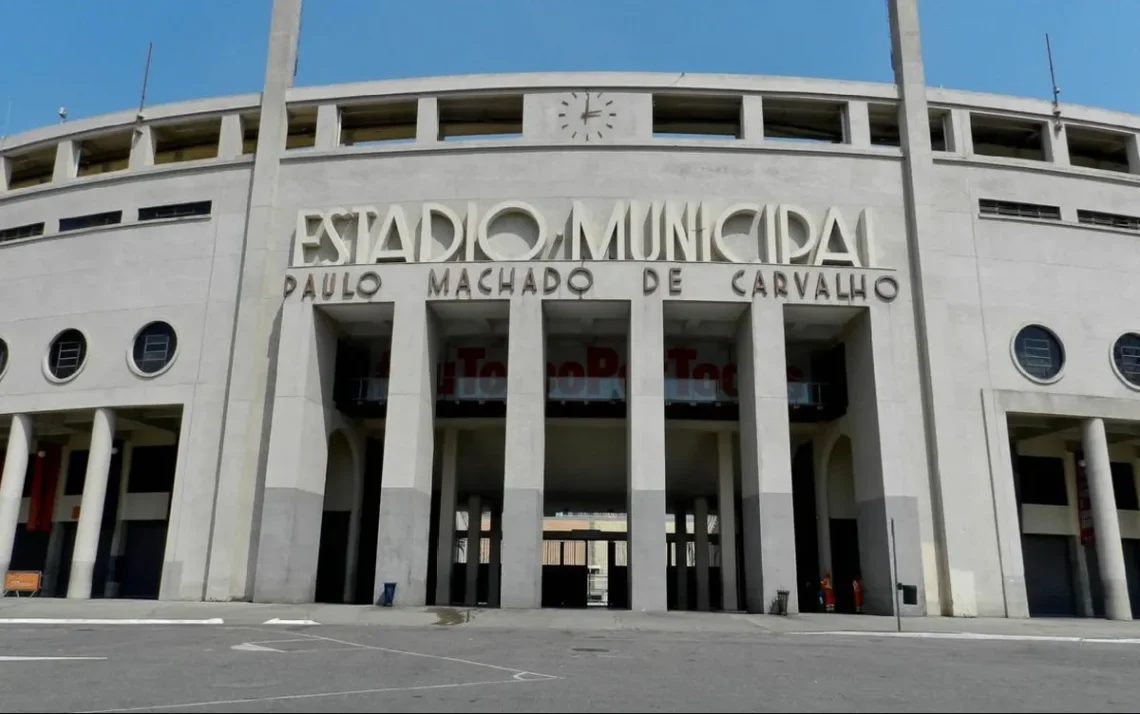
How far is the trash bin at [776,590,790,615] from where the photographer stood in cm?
2503

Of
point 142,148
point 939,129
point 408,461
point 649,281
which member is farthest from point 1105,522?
point 142,148

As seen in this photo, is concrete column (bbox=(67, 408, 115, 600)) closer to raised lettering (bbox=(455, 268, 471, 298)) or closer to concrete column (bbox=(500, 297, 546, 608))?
raised lettering (bbox=(455, 268, 471, 298))

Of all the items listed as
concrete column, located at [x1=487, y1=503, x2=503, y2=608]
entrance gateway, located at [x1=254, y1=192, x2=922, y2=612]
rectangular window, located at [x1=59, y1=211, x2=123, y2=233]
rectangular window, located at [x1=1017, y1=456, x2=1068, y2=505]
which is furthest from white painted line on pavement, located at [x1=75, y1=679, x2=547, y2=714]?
rectangular window, located at [x1=59, y1=211, x2=123, y2=233]

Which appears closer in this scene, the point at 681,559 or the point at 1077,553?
the point at 1077,553

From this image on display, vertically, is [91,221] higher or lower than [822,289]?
higher

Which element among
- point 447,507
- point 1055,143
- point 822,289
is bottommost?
point 447,507

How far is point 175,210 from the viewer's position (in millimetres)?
33375

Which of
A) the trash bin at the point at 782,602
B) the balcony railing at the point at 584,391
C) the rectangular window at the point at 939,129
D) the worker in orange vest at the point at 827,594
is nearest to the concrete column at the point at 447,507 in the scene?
the balcony railing at the point at 584,391

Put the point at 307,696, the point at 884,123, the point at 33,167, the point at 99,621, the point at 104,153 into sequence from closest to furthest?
the point at 307,696 → the point at 99,621 → the point at 884,123 → the point at 104,153 → the point at 33,167

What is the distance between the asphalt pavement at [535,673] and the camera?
8.38 m

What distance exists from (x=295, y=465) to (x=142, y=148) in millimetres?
16850

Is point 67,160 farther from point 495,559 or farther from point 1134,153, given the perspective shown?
point 1134,153

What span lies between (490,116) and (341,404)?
13.5 metres

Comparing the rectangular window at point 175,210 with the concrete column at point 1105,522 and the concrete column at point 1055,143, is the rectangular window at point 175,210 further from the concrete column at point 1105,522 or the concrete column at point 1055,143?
the concrete column at point 1105,522
